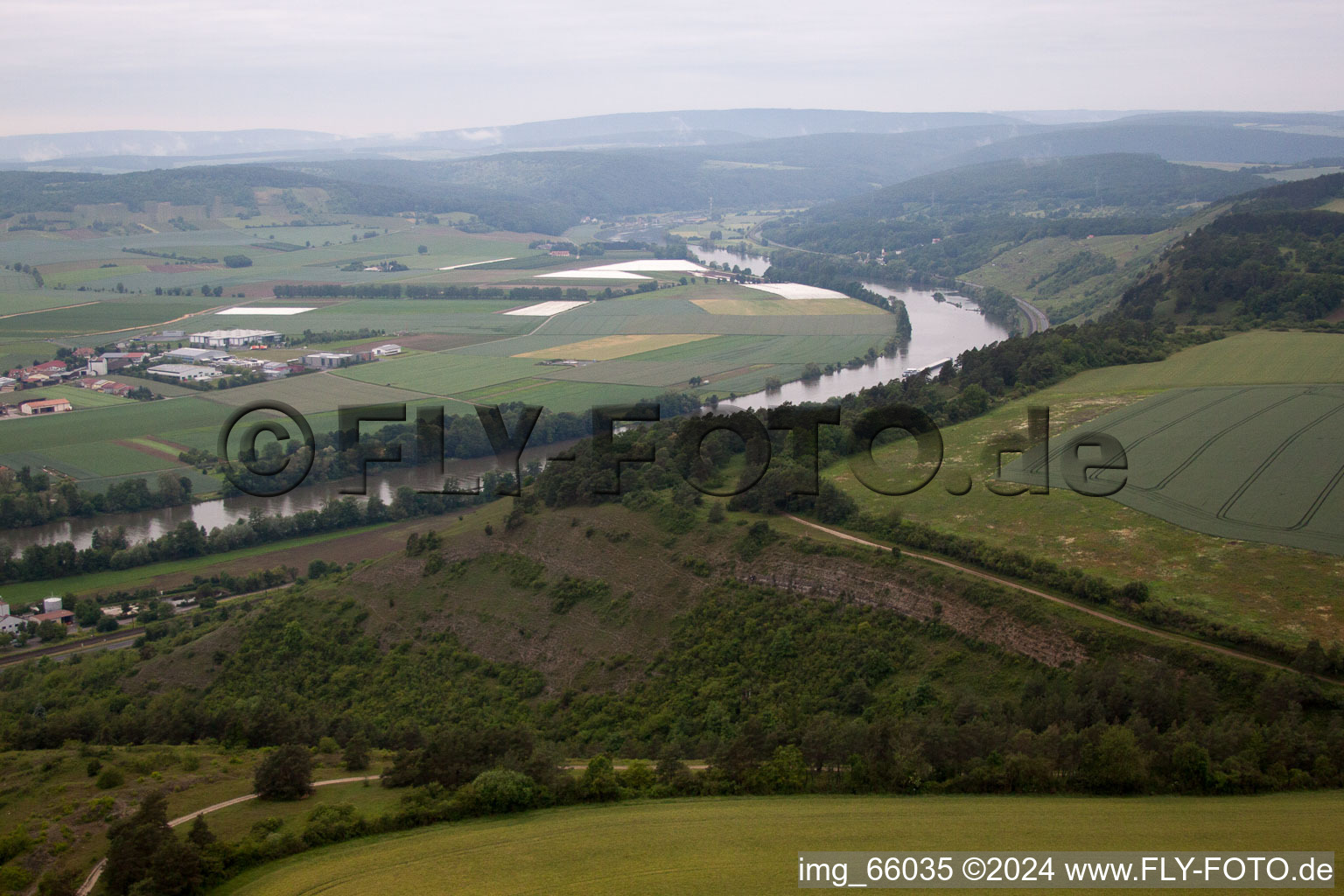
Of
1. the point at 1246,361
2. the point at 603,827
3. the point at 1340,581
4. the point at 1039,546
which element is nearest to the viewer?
the point at 603,827

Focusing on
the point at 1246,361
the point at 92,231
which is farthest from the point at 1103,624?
the point at 92,231

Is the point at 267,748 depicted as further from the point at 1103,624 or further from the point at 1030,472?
the point at 1030,472

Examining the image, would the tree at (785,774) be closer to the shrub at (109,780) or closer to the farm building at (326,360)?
the shrub at (109,780)

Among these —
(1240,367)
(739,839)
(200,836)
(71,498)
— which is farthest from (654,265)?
(739,839)

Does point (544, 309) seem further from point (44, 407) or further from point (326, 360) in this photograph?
point (44, 407)

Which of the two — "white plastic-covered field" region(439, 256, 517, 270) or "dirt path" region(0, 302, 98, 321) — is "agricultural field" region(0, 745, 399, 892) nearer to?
"dirt path" region(0, 302, 98, 321)
